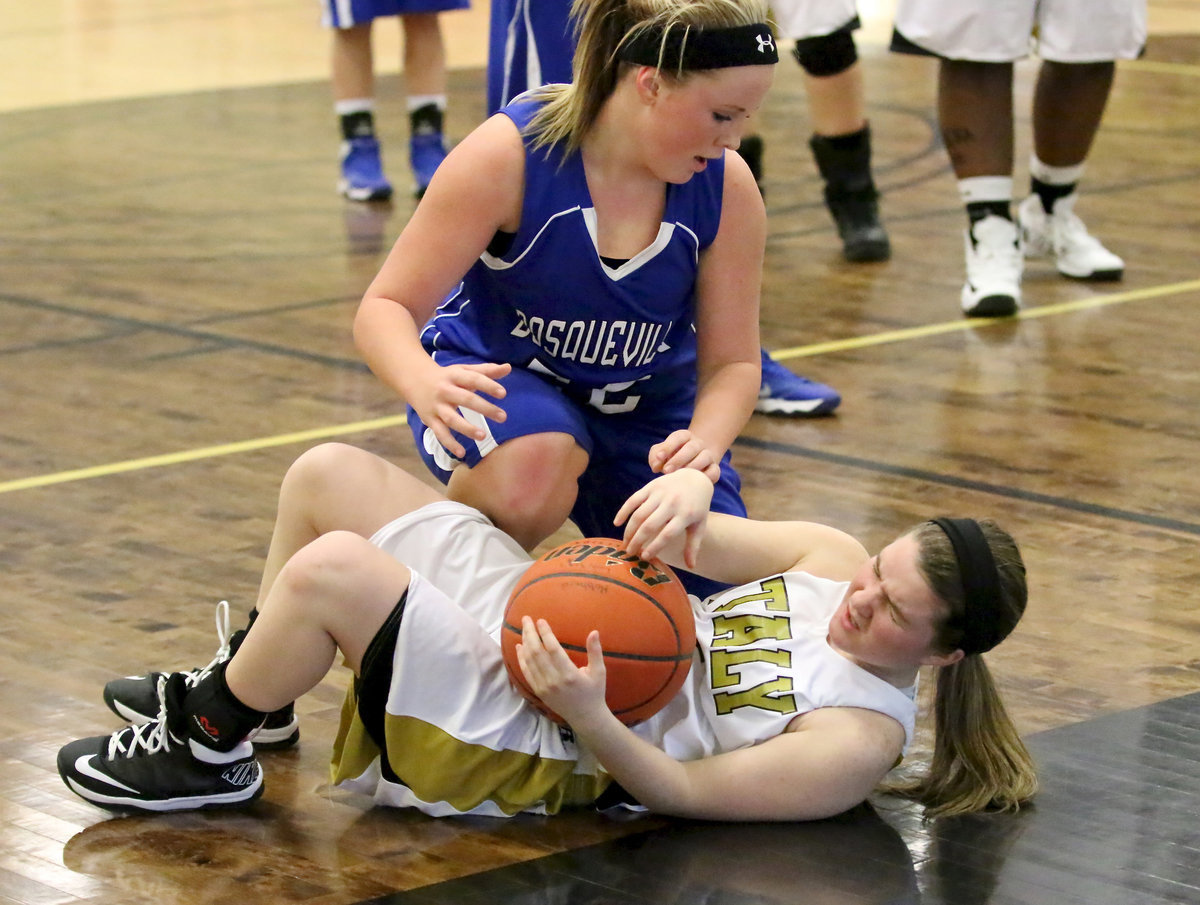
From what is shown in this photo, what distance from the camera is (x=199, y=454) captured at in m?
Result: 3.95

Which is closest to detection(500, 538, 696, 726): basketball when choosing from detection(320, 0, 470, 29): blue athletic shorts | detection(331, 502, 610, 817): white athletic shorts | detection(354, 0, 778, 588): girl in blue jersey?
detection(331, 502, 610, 817): white athletic shorts

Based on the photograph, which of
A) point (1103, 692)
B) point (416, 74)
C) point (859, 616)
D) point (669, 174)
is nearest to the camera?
point (859, 616)

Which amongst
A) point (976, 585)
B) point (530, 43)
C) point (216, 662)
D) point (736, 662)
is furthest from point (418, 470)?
point (976, 585)

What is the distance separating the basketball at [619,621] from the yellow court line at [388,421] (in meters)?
1.72

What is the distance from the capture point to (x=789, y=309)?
17.1 feet

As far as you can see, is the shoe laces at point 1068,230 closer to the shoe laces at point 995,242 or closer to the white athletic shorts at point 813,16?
the shoe laces at point 995,242

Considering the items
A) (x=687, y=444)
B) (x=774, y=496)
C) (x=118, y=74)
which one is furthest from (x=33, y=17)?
(x=687, y=444)

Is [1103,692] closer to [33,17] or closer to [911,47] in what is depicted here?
[911,47]

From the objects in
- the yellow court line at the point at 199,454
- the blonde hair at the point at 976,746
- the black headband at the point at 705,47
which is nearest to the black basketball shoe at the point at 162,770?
the blonde hair at the point at 976,746

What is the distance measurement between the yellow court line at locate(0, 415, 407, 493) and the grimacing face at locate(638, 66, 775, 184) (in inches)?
67.7

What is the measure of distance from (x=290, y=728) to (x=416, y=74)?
15.2 feet

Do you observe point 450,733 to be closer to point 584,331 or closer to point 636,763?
point 636,763

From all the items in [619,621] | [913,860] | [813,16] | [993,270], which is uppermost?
[619,621]

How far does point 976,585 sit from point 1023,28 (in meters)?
3.07
